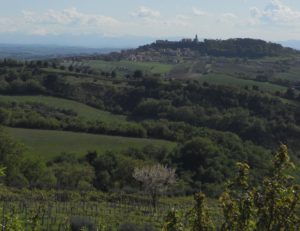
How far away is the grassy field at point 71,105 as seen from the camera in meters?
77.9

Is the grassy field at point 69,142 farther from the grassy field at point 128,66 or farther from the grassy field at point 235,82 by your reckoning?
the grassy field at point 128,66

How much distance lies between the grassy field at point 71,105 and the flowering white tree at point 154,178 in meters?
28.7

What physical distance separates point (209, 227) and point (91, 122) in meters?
63.9

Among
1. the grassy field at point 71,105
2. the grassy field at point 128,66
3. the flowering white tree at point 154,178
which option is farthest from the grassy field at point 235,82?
the flowering white tree at point 154,178

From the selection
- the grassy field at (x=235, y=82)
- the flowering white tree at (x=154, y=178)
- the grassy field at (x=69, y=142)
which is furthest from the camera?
the grassy field at (x=235, y=82)

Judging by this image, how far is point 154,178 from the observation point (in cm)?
4559

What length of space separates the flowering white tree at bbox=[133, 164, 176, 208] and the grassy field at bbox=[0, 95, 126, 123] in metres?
28.7

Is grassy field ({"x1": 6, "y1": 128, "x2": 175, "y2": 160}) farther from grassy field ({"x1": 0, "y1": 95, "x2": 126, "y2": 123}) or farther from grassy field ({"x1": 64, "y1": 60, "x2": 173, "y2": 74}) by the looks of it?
grassy field ({"x1": 64, "y1": 60, "x2": 173, "y2": 74})

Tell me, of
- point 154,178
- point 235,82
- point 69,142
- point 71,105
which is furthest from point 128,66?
point 154,178

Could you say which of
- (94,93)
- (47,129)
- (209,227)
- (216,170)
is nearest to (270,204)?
(209,227)

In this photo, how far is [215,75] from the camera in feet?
352

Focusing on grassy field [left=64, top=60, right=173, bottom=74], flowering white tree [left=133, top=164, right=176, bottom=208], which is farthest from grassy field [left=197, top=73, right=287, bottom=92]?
flowering white tree [left=133, top=164, right=176, bottom=208]

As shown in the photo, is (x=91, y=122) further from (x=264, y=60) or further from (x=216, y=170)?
(x=264, y=60)

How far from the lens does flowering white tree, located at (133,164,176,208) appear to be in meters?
45.0
